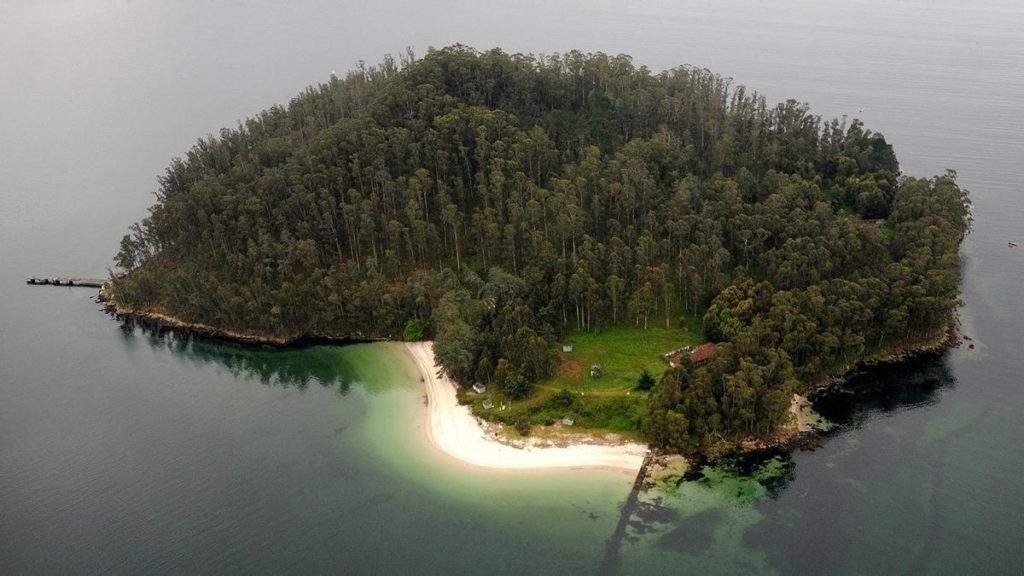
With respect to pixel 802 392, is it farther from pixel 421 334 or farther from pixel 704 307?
pixel 421 334

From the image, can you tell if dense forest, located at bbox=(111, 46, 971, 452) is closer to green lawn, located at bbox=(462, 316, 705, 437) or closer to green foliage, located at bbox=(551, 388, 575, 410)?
green lawn, located at bbox=(462, 316, 705, 437)

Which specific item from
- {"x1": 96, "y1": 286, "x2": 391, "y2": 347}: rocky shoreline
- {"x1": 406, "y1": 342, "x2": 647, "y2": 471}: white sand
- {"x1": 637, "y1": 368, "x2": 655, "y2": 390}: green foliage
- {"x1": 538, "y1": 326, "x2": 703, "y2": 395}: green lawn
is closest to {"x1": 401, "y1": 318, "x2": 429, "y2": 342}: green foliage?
{"x1": 96, "y1": 286, "x2": 391, "y2": 347}: rocky shoreline

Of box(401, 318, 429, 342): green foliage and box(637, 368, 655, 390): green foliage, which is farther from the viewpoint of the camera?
box(401, 318, 429, 342): green foliage

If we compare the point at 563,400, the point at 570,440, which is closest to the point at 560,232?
the point at 563,400

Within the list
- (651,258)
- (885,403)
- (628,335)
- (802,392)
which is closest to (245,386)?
(628,335)

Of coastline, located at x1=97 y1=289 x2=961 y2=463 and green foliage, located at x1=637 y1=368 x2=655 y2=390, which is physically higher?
green foliage, located at x1=637 y1=368 x2=655 y2=390

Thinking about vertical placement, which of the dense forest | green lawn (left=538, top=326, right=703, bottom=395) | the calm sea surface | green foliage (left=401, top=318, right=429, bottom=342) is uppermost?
the dense forest

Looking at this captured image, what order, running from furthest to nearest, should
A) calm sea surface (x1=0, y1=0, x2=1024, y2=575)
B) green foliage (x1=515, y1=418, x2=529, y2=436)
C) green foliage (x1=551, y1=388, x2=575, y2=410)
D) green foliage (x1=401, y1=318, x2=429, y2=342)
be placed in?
green foliage (x1=401, y1=318, x2=429, y2=342) → green foliage (x1=551, y1=388, x2=575, y2=410) → green foliage (x1=515, y1=418, x2=529, y2=436) → calm sea surface (x1=0, y1=0, x2=1024, y2=575)
